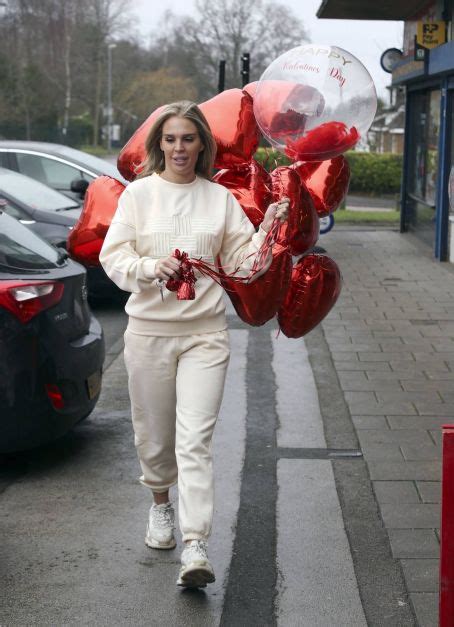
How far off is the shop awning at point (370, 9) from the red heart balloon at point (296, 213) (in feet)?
43.8

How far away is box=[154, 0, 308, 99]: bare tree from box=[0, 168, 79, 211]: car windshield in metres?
55.7

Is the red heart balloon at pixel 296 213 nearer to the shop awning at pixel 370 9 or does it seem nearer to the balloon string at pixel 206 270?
the balloon string at pixel 206 270

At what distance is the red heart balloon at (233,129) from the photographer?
15.5 feet

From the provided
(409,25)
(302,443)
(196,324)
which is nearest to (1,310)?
(196,324)

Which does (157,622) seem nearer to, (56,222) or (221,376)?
(221,376)

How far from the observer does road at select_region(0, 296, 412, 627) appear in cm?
415

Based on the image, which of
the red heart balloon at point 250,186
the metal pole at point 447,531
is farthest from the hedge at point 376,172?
the metal pole at point 447,531

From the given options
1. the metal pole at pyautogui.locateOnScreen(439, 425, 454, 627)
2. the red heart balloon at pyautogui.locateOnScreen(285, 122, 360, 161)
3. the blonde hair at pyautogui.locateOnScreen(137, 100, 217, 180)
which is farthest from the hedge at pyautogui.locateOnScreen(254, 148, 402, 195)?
the metal pole at pyautogui.locateOnScreen(439, 425, 454, 627)

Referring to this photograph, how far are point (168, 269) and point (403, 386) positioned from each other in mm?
4175

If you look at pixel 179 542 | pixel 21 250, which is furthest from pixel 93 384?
pixel 179 542

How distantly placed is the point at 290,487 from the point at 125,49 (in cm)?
7721

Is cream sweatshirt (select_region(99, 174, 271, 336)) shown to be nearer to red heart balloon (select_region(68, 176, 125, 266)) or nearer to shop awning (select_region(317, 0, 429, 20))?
red heart balloon (select_region(68, 176, 125, 266))

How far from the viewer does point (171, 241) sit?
4.23m

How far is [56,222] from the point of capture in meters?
11.1
